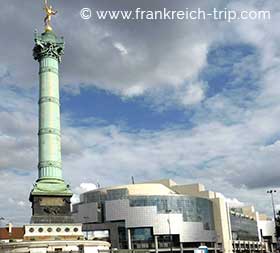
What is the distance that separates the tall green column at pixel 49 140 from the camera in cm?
5819

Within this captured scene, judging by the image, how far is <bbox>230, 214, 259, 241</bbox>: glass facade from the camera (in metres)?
147

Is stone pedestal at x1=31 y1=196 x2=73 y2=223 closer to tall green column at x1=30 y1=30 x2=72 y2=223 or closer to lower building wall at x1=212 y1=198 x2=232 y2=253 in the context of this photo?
tall green column at x1=30 y1=30 x2=72 y2=223

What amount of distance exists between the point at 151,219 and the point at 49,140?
186 ft

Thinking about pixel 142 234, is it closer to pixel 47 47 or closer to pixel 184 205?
pixel 184 205

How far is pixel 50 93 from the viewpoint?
208 ft

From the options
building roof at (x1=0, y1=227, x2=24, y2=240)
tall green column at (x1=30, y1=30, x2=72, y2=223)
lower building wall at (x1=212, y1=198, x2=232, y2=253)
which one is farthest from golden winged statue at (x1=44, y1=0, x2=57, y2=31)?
lower building wall at (x1=212, y1=198, x2=232, y2=253)

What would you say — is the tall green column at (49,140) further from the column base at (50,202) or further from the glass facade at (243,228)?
the glass facade at (243,228)

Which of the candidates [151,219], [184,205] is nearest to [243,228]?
[184,205]

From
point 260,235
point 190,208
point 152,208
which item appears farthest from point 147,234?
point 260,235

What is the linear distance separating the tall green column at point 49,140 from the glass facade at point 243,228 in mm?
96963

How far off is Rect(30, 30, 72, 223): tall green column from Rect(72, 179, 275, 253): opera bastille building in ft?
176

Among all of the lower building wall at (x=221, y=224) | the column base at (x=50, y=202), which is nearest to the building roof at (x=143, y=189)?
the lower building wall at (x=221, y=224)

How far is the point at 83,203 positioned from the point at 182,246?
2947cm

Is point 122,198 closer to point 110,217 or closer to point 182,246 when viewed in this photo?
point 110,217
